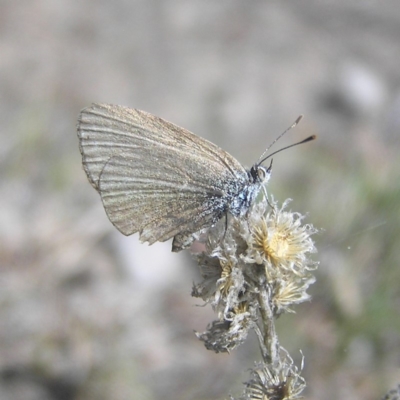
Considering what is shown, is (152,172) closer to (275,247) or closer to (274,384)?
(275,247)

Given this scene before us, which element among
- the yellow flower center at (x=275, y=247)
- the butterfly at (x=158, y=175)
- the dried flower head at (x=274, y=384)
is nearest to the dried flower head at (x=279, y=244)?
the yellow flower center at (x=275, y=247)

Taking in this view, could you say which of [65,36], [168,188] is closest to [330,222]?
[168,188]

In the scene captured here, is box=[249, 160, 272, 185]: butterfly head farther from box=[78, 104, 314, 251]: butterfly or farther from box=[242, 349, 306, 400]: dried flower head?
box=[242, 349, 306, 400]: dried flower head

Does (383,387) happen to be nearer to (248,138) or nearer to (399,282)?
(399,282)

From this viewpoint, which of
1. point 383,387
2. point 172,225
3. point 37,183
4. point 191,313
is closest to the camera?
point 172,225

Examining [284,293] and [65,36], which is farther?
[65,36]

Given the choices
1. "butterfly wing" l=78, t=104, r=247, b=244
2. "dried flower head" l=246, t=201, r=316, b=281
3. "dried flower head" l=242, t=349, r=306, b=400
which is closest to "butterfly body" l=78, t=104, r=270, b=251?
"butterfly wing" l=78, t=104, r=247, b=244
